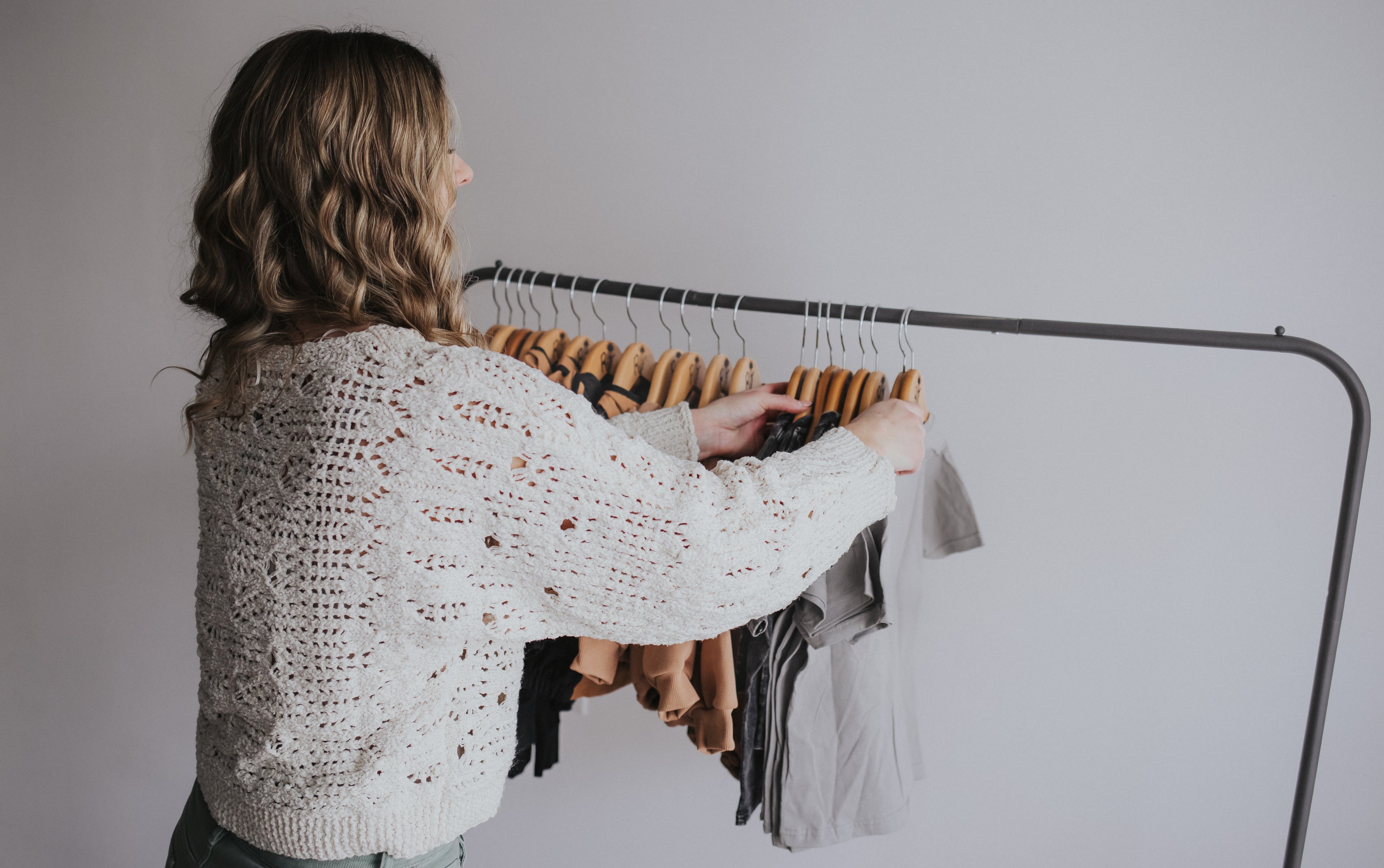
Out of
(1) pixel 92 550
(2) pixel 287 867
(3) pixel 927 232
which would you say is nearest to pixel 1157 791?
(3) pixel 927 232

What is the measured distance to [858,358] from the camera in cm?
167

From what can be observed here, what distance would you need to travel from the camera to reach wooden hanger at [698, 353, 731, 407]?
1294mm

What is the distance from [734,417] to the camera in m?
1.19

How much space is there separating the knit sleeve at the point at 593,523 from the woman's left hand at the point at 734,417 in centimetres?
25

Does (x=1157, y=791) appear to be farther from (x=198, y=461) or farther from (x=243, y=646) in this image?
(x=198, y=461)

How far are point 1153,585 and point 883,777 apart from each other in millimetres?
690

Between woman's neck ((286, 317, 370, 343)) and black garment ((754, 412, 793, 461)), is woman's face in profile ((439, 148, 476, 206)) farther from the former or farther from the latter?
black garment ((754, 412, 793, 461))

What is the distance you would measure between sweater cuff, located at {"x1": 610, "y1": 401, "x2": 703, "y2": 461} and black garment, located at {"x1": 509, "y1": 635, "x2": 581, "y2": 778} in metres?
0.36

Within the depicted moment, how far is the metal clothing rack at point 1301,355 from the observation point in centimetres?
104

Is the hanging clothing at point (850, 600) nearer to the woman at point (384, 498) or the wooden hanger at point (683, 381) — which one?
the woman at point (384, 498)

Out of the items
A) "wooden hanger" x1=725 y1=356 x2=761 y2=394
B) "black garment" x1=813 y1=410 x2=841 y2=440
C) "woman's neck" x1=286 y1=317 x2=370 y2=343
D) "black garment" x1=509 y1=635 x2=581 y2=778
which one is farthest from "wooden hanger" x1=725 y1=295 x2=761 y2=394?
"woman's neck" x1=286 y1=317 x2=370 y2=343

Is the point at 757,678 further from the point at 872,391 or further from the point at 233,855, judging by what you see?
the point at 233,855

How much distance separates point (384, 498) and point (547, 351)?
2.05 feet

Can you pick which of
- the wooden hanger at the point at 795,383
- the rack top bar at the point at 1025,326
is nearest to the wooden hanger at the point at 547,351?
the rack top bar at the point at 1025,326
